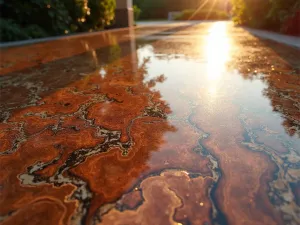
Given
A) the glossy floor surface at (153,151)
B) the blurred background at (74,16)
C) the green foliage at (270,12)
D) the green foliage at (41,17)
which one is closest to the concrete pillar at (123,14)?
the blurred background at (74,16)

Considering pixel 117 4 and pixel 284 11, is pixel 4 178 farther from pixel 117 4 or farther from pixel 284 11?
pixel 117 4

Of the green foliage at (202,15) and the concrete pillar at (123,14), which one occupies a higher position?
the concrete pillar at (123,14)

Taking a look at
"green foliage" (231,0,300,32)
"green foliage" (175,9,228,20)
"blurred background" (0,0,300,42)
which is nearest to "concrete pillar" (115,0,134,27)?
"blurred background" (0,0,300,42)

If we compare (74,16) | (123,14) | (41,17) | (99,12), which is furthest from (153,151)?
(123,14)

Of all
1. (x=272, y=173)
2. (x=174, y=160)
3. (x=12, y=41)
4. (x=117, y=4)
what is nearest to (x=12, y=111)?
(x=174, y=160)

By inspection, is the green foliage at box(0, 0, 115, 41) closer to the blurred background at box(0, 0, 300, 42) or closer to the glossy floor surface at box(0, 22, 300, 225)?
the blurred background at box(0, 0, 300, 42)

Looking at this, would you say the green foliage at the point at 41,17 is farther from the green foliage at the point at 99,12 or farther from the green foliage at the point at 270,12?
the green foliage at the point at 270,12

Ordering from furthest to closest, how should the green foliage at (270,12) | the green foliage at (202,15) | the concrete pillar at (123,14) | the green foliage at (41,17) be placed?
the green foliage at (202,15), the concrete pillar at (123,14), the green foliage at (41,17), the green foliage at (270,12)

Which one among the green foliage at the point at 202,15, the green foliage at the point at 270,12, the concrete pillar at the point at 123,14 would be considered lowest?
the green foliage at the point at 202,15
